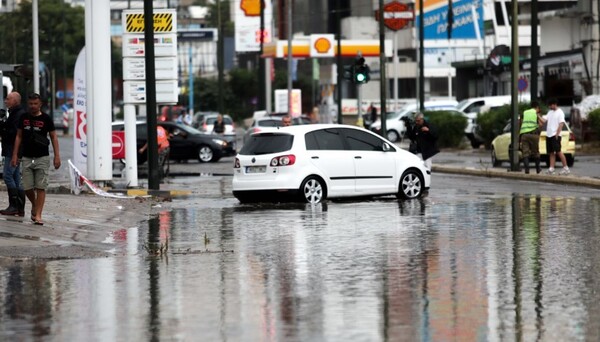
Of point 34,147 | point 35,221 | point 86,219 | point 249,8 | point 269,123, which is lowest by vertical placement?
point 86,219

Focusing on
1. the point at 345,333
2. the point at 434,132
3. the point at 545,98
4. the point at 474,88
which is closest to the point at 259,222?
the point at 345,333

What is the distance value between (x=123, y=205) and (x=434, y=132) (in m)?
11.5

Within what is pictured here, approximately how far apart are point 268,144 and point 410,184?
2886 millimetres

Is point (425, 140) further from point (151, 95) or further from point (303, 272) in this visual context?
point (303, 272)

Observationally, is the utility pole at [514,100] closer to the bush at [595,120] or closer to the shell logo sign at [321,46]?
the bush at [595,120]

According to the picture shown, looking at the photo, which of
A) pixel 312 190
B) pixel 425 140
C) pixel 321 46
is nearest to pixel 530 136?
pixel 425 140

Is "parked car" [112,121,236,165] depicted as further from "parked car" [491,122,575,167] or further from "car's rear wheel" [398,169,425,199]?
"car's rear wheel" [398,169,425,199]

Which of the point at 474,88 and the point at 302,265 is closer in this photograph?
the point at 302,265

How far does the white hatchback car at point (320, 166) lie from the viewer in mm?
25156

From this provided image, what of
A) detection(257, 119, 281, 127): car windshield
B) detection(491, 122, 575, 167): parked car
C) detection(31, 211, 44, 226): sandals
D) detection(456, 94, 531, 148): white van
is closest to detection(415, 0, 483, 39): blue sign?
detection(456, 94, 531, 148): white van

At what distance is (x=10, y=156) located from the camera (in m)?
20.3

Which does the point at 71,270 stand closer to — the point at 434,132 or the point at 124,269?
the point at 124,269

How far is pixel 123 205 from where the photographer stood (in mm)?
24266

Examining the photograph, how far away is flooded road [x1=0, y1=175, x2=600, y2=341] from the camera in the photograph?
1062 centimetres
